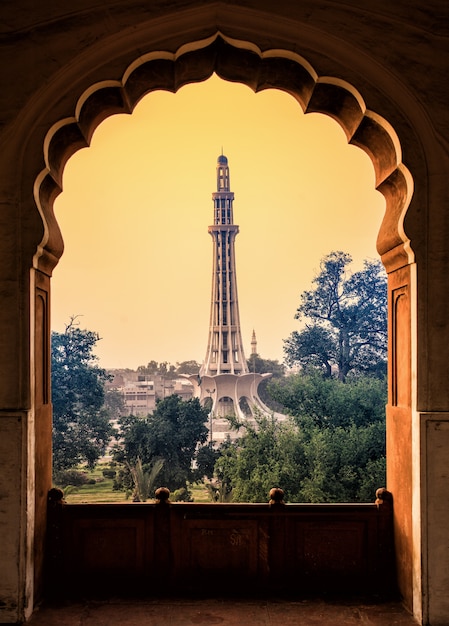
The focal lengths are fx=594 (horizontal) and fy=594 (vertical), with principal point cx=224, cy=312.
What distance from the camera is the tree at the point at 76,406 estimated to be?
2227cm

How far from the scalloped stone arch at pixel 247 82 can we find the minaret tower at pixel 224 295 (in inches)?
1503

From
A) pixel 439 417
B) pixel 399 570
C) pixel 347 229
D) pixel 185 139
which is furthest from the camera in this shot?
pixel 185 139

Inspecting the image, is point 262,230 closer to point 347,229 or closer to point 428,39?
point 347,229

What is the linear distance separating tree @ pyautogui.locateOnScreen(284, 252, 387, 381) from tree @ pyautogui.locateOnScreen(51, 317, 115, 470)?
8649 millimetres

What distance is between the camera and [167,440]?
2261cm

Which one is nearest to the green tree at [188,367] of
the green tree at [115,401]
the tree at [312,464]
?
the green tree at [115,401]

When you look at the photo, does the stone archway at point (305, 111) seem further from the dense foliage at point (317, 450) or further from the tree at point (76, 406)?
the tree at point (76, 406)

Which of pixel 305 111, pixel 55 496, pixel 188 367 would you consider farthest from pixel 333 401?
pixel 188 367

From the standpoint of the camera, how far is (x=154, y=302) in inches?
1687

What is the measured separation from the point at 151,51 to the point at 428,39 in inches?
67.4

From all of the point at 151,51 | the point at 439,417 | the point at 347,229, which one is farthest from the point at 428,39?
the point at 347,229

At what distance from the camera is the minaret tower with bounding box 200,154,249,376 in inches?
1667

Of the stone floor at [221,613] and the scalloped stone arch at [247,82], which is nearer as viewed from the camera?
the stone floor at [221,613]

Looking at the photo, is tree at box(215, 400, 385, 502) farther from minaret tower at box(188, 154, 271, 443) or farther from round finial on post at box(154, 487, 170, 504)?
minaret tower at box(188, 154, 271, 443)
